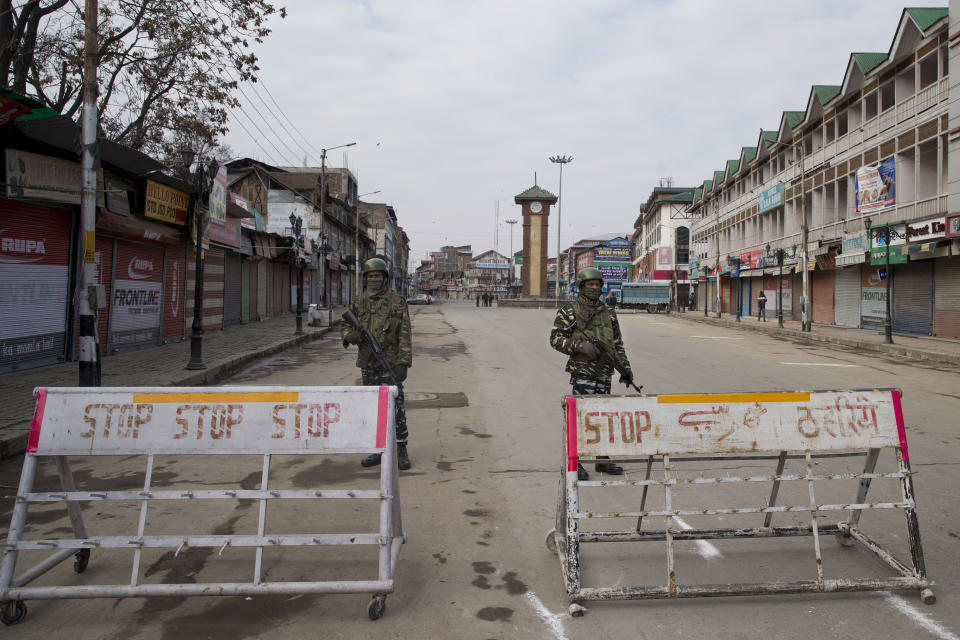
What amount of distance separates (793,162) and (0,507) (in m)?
36.2

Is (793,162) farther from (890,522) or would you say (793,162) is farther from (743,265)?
(890,522)

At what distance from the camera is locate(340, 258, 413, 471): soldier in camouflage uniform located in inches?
229

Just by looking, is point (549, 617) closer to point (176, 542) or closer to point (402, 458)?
point (176, 542)

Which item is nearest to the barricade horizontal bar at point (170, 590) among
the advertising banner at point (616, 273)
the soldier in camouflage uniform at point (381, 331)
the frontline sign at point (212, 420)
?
the frontline sign at point (212, 420)

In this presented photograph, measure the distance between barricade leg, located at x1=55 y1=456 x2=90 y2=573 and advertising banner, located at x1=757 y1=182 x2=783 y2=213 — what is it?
119 feet

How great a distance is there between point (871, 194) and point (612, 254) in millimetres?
41755

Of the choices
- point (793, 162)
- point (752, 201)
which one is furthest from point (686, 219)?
point (793, 162)

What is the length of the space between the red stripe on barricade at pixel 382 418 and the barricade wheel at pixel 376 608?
2.48ft

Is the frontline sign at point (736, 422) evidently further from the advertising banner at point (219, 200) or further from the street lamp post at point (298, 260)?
the street lamp post at point (298, 260)

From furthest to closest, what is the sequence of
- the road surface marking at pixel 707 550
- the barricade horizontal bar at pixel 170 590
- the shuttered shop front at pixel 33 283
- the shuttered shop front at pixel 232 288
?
the shuttered shop front at pixel 232 288 → the shuttered shop front at pixel 33 283 → the road surface marking at pixel 707 550 → the barricade horizontal bar at pixel 170 590

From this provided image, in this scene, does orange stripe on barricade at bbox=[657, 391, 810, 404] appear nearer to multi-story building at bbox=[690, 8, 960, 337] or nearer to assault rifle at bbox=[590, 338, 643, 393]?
assault rifle at bbox=[590, 338, 643, 393]

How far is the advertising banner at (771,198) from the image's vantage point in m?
33.4

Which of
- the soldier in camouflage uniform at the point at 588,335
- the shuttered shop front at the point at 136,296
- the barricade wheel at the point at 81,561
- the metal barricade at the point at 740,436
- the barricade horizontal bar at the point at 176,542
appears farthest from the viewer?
the shuttered shop front at the point at 136,296

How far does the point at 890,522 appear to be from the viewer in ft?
14.0
